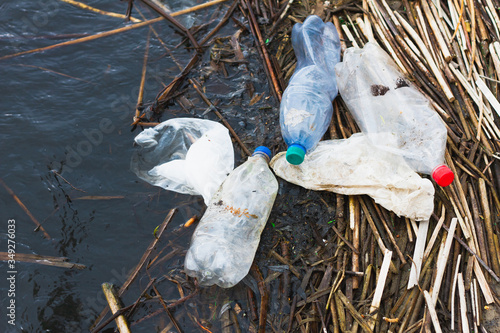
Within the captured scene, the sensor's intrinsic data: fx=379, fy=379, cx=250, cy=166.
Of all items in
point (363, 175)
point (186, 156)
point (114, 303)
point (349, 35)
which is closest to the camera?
point (114, 303)

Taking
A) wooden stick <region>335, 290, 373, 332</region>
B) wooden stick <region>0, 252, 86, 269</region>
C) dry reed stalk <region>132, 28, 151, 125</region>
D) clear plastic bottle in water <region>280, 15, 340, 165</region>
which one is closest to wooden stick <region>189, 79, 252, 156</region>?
clear plastic bottle in water <region>280, 15, 340, 165</region>

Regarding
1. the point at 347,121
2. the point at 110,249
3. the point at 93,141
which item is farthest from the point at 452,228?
the point at 93,141

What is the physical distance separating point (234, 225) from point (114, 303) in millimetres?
1019

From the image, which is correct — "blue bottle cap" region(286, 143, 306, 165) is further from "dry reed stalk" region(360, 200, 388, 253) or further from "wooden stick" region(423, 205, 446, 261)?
"wooden stick" region(423, 205, 446, 261)

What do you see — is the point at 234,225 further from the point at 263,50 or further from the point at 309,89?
the point at 263,50

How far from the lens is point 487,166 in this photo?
299 cm

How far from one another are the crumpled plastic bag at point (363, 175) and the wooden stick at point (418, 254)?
0.25 feet

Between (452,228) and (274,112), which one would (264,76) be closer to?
(274,112)

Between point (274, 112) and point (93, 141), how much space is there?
1.71m

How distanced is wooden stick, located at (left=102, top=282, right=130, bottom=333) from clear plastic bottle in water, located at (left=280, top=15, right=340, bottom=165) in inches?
64.2

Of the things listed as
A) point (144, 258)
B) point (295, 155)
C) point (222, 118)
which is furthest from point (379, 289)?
point (222, 118)

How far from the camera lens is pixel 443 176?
272cm

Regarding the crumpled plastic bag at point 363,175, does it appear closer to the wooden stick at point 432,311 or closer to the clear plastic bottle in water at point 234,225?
the clear plastic bottle in water at point 234,225

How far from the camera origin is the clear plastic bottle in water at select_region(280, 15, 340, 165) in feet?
10.6
